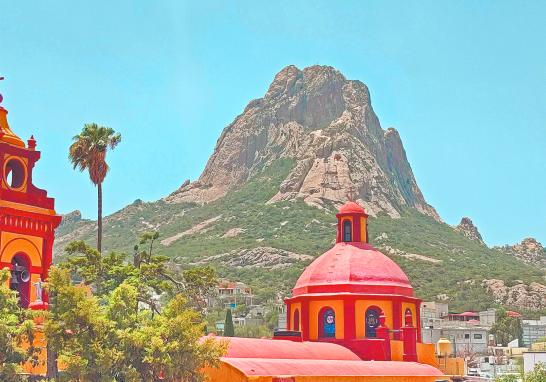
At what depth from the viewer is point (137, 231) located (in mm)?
152625

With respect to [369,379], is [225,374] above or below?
above

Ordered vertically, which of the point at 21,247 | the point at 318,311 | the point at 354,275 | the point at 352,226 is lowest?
the point at 318,311

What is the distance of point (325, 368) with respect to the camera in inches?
1240

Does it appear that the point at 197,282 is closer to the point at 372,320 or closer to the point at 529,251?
the point at 372,320

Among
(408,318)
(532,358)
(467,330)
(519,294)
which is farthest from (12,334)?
(519,294)

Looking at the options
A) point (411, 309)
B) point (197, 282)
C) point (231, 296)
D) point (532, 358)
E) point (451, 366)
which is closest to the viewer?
point (411, 309)

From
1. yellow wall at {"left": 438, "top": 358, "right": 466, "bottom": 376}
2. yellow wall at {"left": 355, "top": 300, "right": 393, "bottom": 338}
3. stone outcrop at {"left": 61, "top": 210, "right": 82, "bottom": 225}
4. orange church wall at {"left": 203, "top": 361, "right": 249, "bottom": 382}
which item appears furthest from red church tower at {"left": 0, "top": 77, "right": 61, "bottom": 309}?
stone outcrop at {"left": 61, "top": 210, "right": 82, "bottom": 225}

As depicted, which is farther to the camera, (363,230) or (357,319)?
(363,230)

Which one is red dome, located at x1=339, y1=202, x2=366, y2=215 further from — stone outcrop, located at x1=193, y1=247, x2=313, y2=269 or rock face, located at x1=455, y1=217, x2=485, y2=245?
rock face, located at x1=455, y1=217, x2=485, y2=245

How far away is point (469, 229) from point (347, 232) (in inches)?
5347

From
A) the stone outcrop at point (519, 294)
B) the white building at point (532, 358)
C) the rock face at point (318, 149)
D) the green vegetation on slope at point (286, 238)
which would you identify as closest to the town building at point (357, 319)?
the white building at point (532, 358)

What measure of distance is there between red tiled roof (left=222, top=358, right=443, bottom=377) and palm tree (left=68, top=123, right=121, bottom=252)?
515 inches

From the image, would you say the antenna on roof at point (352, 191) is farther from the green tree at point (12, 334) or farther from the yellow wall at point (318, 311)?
the green tree at point (12, 334)

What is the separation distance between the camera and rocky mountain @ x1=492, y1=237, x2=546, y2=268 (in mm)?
188125
